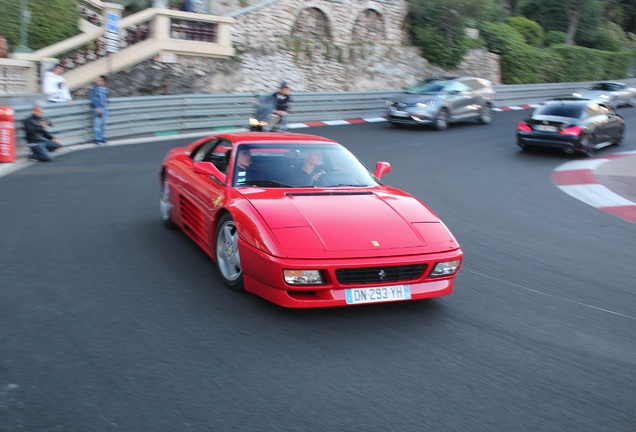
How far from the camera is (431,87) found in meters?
22.0

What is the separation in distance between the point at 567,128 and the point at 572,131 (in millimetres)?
145

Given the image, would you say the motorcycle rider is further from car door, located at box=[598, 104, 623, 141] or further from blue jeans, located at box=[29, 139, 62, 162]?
car door, located at box=[598, 104, 623, 141]

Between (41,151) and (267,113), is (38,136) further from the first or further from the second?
(267,113)

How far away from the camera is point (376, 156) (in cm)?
1586

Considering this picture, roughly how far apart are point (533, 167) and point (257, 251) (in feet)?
37.8

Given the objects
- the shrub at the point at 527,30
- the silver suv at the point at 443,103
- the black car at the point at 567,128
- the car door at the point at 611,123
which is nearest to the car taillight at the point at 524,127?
the black car at the point at 567,128

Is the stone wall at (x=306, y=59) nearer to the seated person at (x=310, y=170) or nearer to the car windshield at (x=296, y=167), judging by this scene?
the car windshield at (x=296, y=167)

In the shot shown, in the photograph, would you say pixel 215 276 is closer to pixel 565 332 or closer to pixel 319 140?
pixel 319 140

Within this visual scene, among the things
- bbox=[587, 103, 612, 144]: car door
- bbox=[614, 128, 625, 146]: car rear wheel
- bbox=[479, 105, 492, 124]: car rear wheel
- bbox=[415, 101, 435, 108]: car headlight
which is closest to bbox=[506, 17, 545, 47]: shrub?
bbox=[479, 105, 492, 124]: car rear wheel

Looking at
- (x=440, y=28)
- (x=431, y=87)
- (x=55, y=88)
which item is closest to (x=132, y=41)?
(x=55, y=88)

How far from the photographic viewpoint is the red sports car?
5.40 meters

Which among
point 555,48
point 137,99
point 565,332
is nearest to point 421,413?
point 565,332

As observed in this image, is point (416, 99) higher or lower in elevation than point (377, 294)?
higher

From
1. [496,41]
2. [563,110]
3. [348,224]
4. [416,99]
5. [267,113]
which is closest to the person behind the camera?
[348,224]
